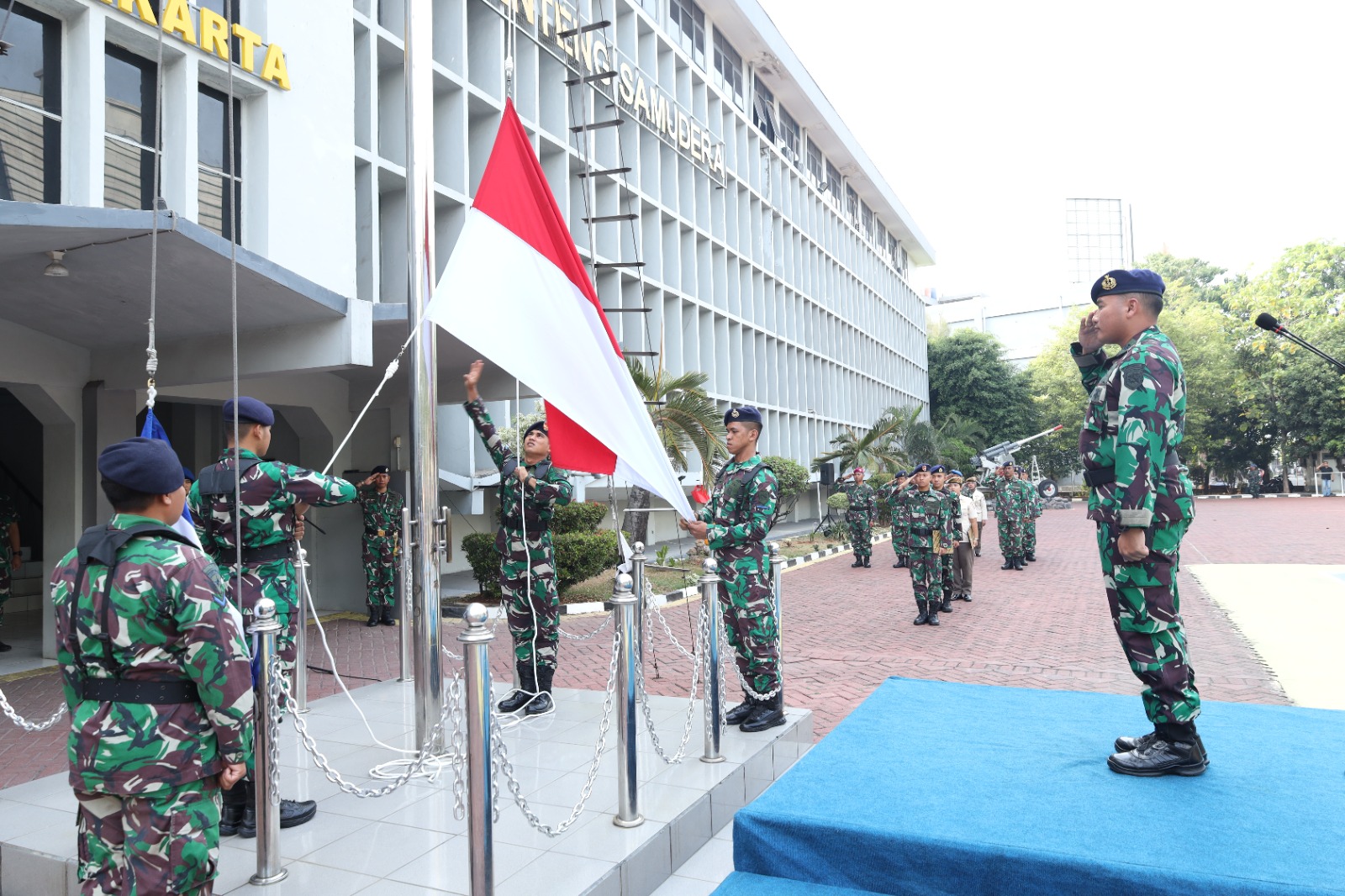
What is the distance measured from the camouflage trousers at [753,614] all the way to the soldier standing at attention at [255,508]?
2.32m

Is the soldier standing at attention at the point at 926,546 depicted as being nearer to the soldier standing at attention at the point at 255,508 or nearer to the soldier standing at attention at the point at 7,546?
the soldier standing at attention at the point at 255,508

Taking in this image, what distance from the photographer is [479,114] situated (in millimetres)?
16375

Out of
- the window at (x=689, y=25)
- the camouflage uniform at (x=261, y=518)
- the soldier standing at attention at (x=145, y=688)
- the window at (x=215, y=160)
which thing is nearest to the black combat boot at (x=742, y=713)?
the camouflage uniform at (x=261, y=518)

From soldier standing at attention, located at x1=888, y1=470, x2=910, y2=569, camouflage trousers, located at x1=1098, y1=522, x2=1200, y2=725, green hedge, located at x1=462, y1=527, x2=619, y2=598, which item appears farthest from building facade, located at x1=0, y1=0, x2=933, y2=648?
soldier standing at attention, located at x1=888, y1=470, x2=910, y2=569

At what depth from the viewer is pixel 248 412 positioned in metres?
4.27

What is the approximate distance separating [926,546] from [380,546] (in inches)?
270

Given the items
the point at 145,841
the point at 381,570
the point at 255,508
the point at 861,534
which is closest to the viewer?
the point at 145,841

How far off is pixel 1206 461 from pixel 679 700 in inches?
2210

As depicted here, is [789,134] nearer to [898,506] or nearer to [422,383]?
[898,506]

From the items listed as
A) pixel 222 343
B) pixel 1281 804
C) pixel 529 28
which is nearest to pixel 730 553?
pixel 1281 804

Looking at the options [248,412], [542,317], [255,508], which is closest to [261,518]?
→ [255,508]

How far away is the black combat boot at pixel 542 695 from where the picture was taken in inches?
236

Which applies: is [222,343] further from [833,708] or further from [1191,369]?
[1191,369]

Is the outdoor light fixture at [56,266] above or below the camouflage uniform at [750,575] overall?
above
